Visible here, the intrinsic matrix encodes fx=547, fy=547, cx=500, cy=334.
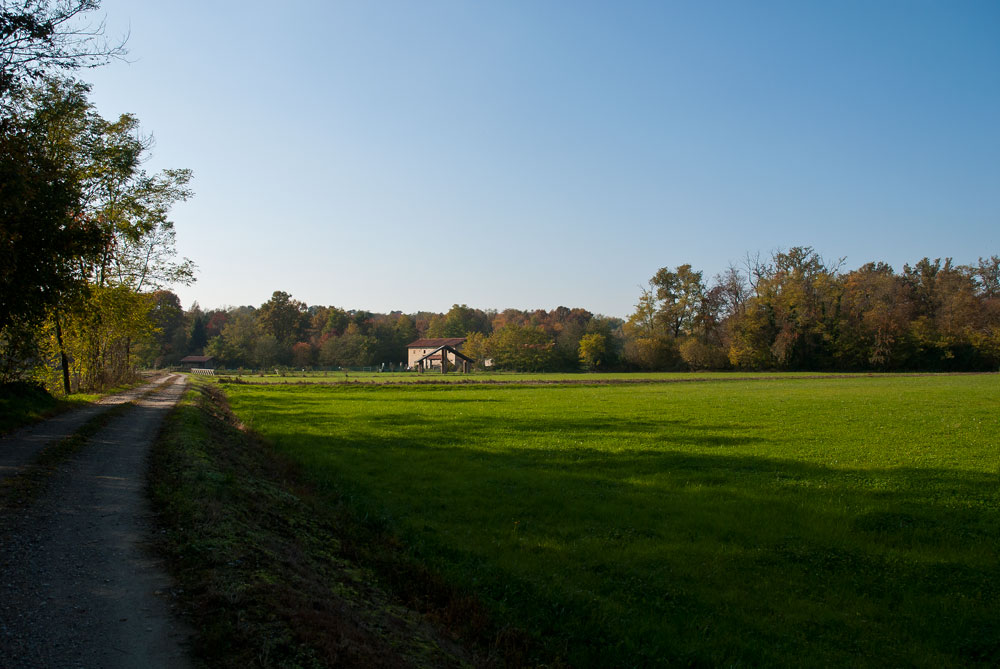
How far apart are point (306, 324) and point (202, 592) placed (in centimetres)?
14511

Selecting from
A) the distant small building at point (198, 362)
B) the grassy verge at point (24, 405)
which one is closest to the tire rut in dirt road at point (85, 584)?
the grassy verge at point (24, 405)

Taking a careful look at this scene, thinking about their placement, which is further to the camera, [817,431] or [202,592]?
[817,431]

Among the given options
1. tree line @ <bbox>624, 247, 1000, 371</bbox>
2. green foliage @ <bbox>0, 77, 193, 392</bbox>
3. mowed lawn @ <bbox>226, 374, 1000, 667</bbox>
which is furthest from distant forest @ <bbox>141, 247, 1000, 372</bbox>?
mowed lawn @ <bbox>226, 374, 1000, 667</bbox>

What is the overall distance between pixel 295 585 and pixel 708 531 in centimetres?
799

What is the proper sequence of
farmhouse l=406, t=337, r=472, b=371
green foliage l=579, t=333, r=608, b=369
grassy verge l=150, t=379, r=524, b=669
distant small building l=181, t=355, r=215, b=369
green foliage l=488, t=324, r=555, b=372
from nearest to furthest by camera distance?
1. grassy verge l=150, t=379, r=524, b=669
2. green foliage l=579, t=333, r=608, b=369
3. green foliage l=488, t=324, r=555, b=372
4. distant small building l=181, t=355, r=215, b=369
5. farmhouse l=406, t=337, r=472, b=371

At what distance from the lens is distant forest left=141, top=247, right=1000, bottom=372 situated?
87.6 meters

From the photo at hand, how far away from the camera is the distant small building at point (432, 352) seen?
128 meters

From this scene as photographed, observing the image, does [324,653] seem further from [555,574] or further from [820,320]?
[820,320]

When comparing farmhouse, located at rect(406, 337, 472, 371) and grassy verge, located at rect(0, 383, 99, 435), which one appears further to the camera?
farmhouse, located at rect(406, 337, 472, 371)

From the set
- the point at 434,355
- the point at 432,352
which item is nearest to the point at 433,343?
the point at 432,352

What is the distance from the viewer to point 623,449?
19.6 metres

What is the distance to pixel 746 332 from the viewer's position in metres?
94.2

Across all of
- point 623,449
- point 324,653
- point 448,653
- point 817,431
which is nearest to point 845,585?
point 448,653

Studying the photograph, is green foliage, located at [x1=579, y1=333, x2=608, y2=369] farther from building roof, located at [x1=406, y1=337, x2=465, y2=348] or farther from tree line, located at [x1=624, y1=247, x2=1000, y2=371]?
building roof, located at [x1=406, y1=337, x2=465, y2=348]
